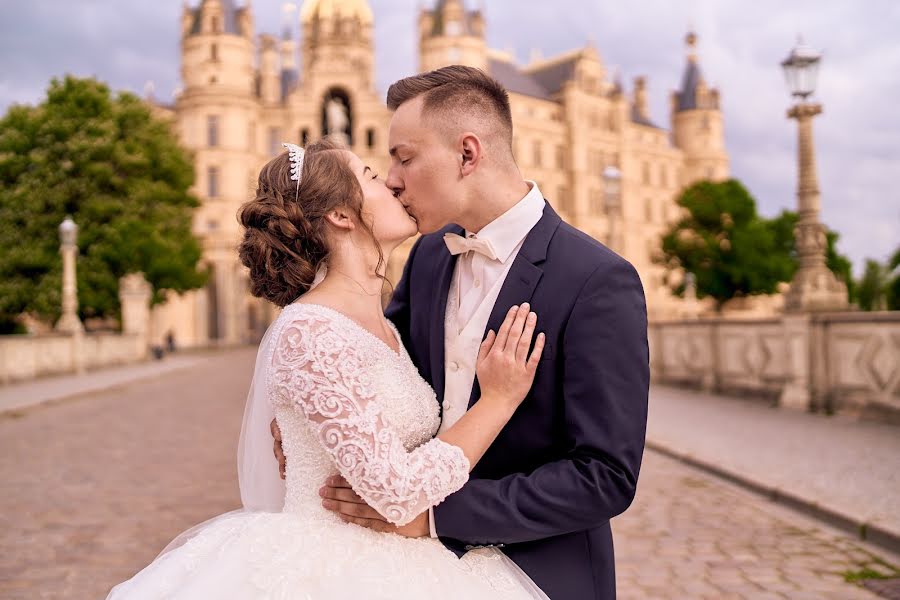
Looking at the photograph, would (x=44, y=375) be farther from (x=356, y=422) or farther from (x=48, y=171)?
(x=356, y=422)

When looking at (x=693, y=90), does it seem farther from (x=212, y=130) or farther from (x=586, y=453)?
(x=586, y=453)

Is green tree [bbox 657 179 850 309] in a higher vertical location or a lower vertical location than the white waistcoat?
higher

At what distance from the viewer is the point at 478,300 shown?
2732 mm

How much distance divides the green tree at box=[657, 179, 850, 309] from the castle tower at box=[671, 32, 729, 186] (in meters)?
28.5

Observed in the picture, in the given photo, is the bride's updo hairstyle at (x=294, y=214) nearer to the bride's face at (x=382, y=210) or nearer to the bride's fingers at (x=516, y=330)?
the bride's face at (x=382, y=210)

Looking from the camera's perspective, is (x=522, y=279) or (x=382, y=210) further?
(x=382, y=210)

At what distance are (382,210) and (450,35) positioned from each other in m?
73.8

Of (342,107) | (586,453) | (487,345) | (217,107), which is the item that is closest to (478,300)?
(487,345)

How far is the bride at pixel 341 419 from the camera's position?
2340 mm

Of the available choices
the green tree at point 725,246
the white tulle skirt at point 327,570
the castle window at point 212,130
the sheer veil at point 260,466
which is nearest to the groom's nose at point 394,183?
the sheer veil at point 260,466

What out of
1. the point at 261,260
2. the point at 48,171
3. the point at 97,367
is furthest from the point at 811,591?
the point at 48,171

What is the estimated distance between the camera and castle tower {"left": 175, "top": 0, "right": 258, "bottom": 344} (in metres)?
66.1

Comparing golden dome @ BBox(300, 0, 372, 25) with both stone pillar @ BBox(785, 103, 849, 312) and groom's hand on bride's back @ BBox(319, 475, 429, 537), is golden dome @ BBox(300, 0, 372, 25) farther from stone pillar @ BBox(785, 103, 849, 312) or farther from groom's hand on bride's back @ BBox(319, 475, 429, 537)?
groom's hand on bride's back @ BBox(319, 475, 429, 537)

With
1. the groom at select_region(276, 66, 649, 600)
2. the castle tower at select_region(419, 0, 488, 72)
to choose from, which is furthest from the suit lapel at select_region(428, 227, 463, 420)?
the castle tower at select_region(419, 0, 488, 72)
